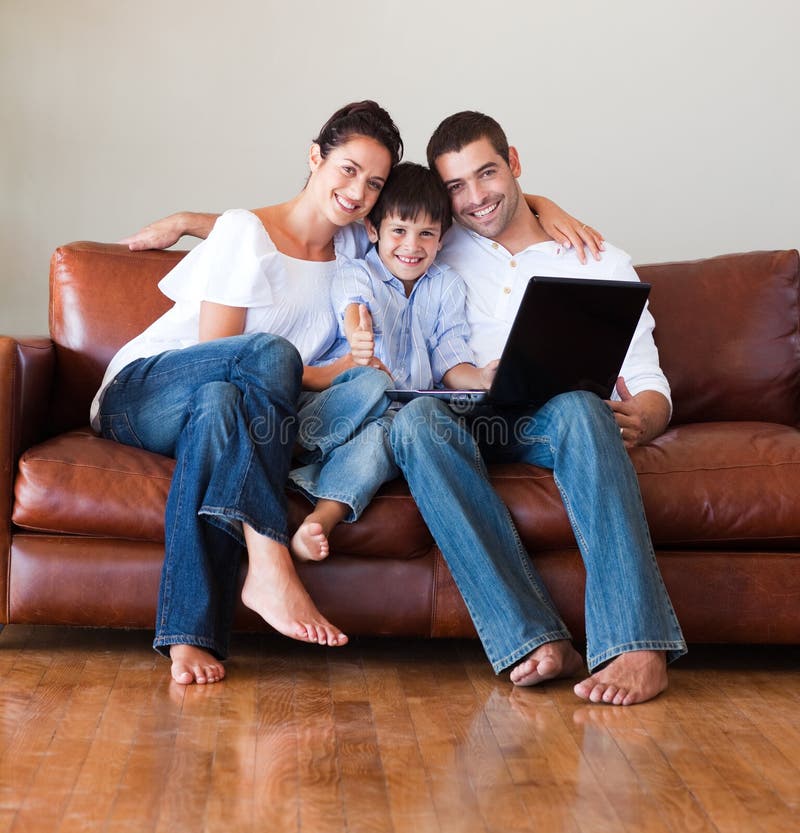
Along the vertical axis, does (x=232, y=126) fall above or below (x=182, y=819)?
above

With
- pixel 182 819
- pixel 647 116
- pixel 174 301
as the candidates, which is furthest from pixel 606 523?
pixel 647 116

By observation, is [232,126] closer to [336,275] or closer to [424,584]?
[336,275]

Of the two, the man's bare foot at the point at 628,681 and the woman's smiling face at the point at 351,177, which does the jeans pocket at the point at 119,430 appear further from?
the man's bare foot at the point at 628,681

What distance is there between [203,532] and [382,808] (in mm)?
660

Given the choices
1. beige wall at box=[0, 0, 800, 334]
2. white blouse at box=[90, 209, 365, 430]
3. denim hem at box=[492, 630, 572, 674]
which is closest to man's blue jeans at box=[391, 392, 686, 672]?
denim hem at box=[492, 630, 572, 674]

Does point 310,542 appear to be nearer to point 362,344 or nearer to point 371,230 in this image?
point 362,344

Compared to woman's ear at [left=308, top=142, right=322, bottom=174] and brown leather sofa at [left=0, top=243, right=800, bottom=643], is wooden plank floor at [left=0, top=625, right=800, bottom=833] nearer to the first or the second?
brown leather sofa at [left=0, top=243, right=800, bottom=643]

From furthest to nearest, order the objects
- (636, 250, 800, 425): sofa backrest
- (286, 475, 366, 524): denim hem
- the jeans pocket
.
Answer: (636, 250, 800, 425): sofa backrest < the jeans pocket < (286, 475, 366, 524): denim hem

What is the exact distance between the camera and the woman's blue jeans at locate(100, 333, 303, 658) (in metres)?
1.86

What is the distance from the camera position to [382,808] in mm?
1385

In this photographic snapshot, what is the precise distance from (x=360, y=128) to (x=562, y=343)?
678mm

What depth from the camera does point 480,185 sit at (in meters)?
2.44

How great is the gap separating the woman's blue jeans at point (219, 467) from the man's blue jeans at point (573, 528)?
9.4 inches

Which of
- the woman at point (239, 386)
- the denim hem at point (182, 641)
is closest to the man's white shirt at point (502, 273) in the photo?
the woman at point (239, 386)
